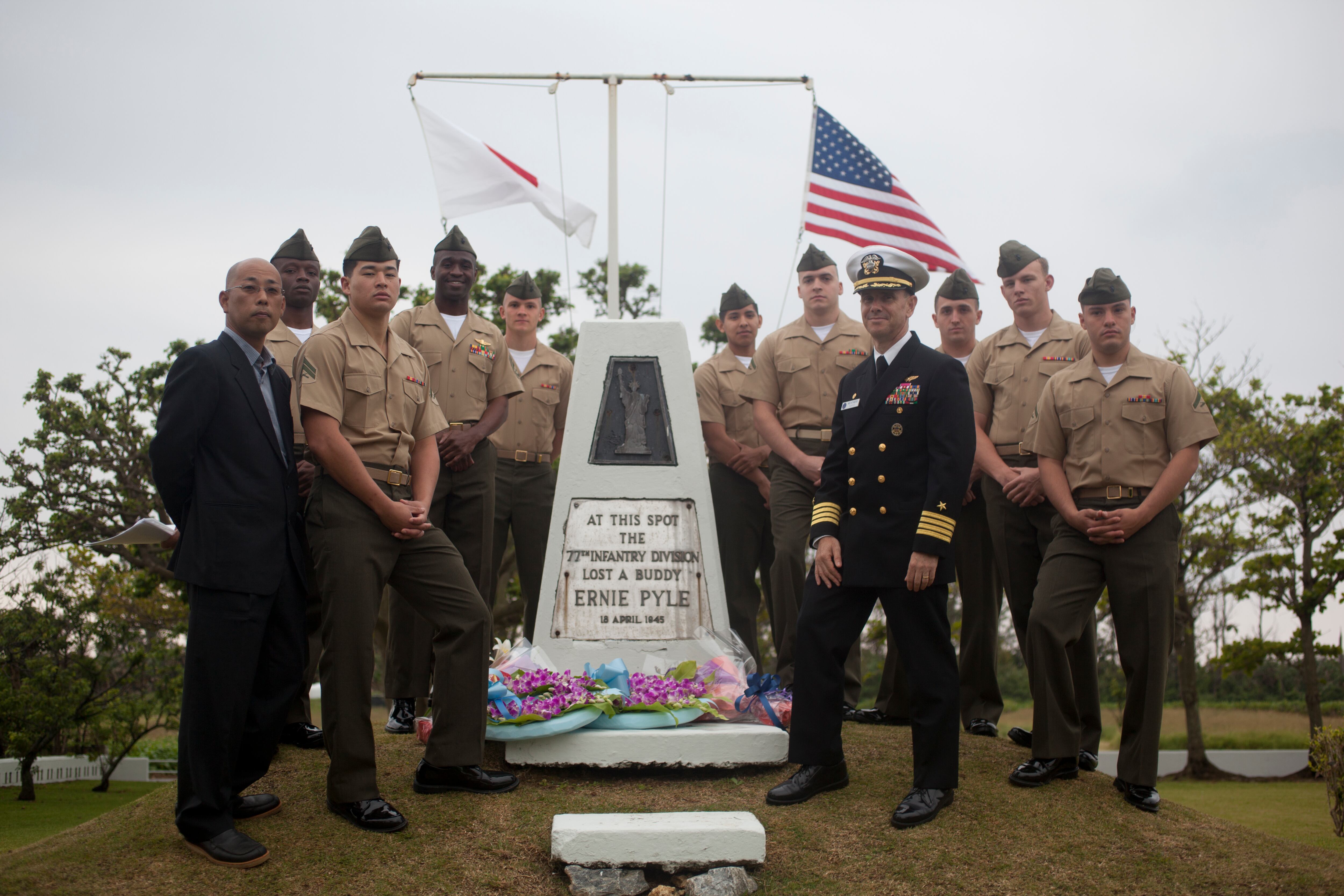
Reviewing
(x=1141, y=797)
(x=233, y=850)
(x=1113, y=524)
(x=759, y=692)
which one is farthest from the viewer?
(x=759, y=692)

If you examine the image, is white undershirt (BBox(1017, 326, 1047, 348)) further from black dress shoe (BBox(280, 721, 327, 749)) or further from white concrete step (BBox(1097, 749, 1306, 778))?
white concrete step (BBox(1097, 749, 1306, 778))

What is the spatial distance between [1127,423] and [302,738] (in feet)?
13.1

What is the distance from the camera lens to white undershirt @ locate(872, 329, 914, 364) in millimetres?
4344

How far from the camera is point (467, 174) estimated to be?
710 cm

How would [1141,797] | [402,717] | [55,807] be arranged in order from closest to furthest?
[1141,797] → [402,717] → [55,807]

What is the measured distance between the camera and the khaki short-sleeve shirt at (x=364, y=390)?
3918mm

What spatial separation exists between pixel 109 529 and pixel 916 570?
36.7 feet

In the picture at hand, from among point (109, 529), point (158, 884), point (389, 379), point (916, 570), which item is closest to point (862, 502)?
point (916, 570)

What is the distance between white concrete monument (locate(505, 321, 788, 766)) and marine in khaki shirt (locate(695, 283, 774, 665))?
0.53 meters

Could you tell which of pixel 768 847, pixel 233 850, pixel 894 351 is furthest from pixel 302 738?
pixel 894 351

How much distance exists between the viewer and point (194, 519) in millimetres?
3574

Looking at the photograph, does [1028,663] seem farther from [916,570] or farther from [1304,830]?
[1304,830]

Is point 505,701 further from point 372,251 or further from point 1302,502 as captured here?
point 1302,502

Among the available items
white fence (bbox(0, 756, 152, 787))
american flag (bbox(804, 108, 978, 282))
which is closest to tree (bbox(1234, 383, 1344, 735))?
american flag (bbox(804, 108, 978, 282))
